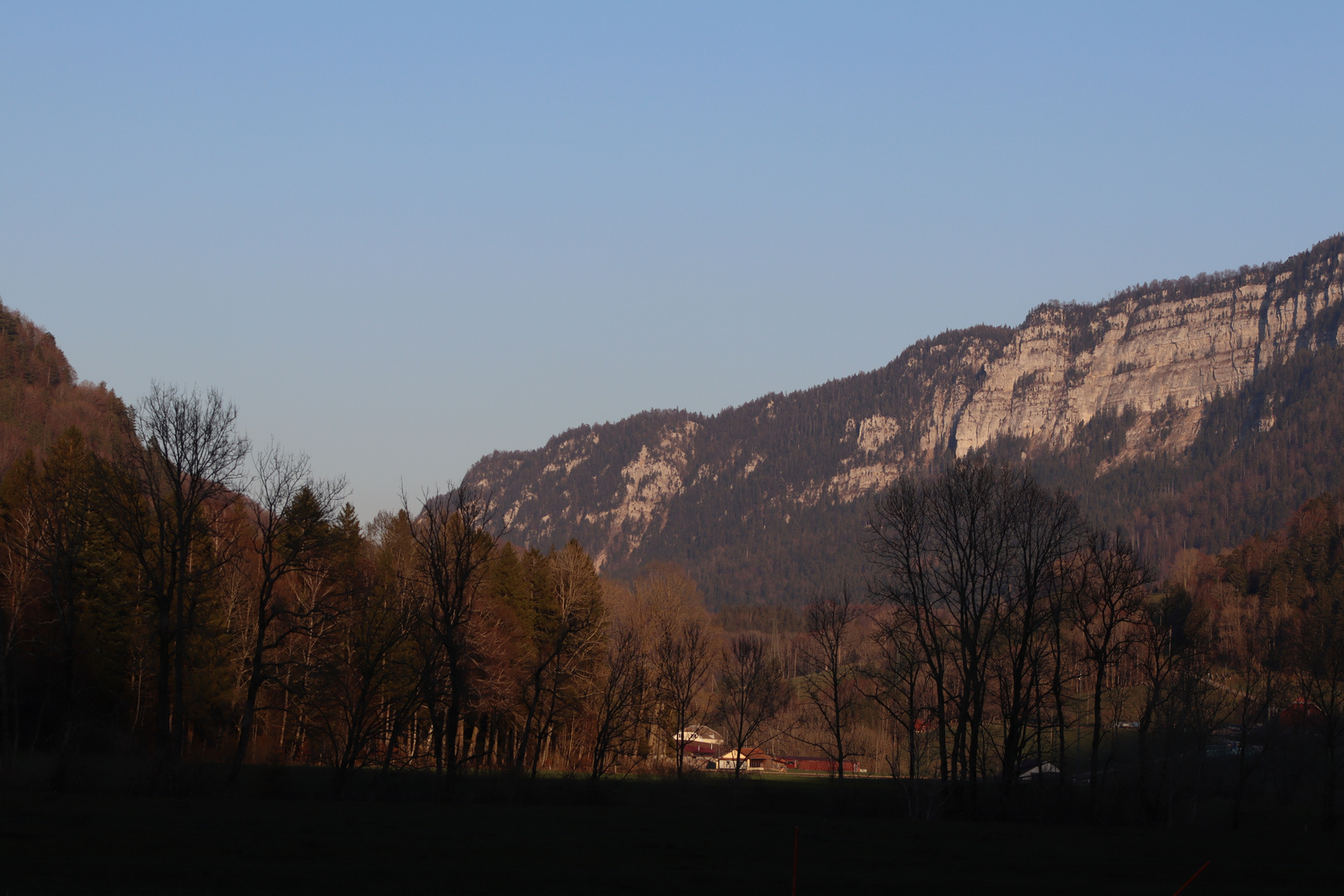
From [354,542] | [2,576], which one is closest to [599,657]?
[354,542]

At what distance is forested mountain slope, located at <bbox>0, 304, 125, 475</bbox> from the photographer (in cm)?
8275

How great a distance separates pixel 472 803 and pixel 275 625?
2566cm

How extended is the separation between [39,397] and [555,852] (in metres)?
88.5

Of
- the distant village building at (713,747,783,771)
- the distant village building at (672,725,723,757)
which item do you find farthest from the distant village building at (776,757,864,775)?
the distant village building at (672,725,723,757)

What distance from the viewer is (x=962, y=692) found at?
130 ft

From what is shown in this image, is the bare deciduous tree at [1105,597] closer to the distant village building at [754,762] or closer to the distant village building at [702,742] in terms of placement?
the distant village building at [702,742]

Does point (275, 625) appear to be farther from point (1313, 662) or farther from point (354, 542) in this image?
point (1313, 662)

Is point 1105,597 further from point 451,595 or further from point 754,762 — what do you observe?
point 754,762

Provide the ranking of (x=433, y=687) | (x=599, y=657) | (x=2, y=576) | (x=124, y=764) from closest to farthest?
1. (x=124, y=764)
2. (x=433, y=687)
3. (x=2, y=576)
4. (x=599, y=657)

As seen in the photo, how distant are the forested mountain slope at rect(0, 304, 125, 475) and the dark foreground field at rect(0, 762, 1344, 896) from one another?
53.9 meters

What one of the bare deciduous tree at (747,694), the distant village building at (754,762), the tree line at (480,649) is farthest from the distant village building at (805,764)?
the tree line at (480,649)

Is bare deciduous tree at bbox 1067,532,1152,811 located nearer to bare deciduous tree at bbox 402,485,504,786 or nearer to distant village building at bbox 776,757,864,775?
bare deciduous tree at bbox 402,485,504,786

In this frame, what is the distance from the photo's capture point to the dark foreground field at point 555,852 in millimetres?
16062

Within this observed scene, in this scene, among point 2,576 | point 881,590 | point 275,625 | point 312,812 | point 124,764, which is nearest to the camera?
point 312,812
